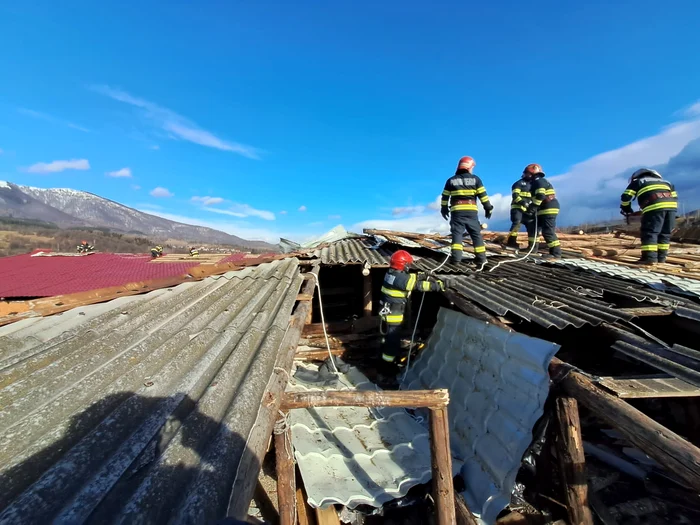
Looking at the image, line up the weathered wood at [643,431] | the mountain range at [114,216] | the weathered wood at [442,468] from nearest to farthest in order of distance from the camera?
1. the weathered wood at [643,431]
2. the weathered wood at [442,468]
3. the mountain range at [114,216]

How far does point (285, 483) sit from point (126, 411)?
4.62 ft

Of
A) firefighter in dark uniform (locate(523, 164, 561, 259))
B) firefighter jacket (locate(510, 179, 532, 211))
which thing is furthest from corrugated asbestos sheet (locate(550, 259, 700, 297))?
firefighter jacket (locate(510, 179, 532, 211))

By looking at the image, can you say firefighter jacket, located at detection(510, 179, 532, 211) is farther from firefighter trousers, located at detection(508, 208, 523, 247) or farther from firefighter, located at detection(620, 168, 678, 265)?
firefighter, located at detection(620, 168, 678, 265)

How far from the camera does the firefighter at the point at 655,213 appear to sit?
5.97 metres

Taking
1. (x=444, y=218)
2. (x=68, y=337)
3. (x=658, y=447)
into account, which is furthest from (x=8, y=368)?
(x=444, y=218)

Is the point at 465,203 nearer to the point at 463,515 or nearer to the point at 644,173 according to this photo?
the point at 644,173

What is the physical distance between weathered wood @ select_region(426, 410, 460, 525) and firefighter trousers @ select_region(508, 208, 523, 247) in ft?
25.0

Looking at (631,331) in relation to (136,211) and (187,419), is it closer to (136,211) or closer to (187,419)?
(187,419)

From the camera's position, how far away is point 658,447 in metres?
1.85

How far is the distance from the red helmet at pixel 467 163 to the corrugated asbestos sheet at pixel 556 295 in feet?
7.06

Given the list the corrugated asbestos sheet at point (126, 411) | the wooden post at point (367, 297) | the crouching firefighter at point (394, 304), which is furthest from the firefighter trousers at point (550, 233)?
the corrugated asbestos sheet at point (126, 411)

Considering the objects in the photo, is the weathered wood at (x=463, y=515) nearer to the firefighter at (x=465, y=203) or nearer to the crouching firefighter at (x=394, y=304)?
the crouching firefighter at (x=394, y=304)

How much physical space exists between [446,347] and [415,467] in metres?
1.95

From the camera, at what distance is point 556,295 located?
172 inches
